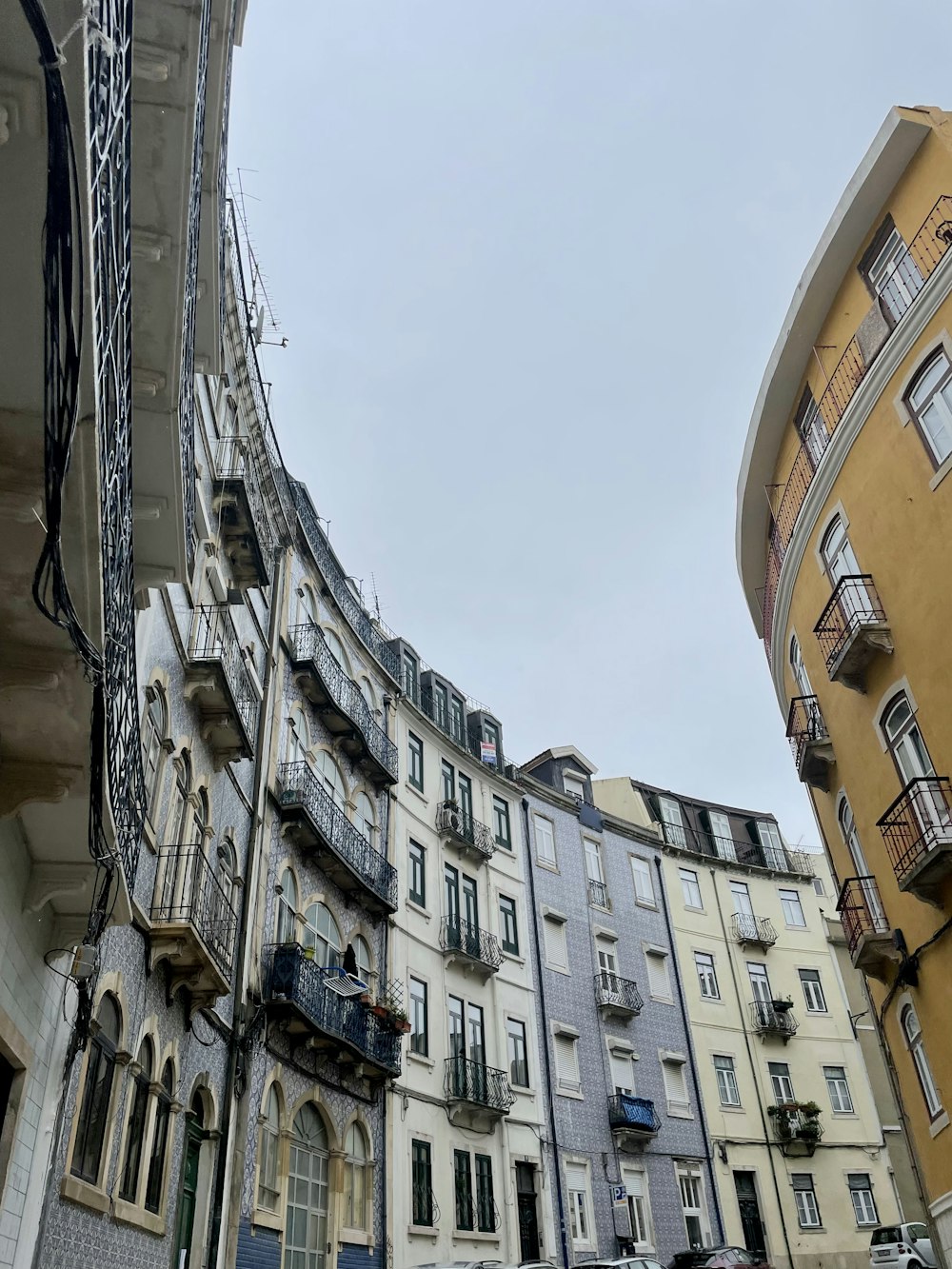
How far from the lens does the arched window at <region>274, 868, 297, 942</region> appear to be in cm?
1823

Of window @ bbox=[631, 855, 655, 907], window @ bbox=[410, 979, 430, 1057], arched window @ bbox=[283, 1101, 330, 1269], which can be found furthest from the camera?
window @ bbox=[631, 855, 655, 907]

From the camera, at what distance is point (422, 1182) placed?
Result: 21422 millimetres

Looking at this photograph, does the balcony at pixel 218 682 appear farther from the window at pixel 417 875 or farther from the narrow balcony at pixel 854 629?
the window at pixel 417 875

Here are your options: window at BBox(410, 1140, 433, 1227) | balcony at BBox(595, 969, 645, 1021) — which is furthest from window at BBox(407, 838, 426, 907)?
balcony at BBox(595, 969, 645, 1021)

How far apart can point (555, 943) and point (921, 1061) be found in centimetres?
1380

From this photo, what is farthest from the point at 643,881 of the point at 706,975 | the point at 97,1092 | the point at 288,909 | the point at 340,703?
the point at 97,1092

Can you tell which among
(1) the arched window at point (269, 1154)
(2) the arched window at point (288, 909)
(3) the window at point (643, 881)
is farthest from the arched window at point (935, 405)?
(3) the window at point (643, 881)

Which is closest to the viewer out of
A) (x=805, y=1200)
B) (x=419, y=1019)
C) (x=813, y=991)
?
(x=419, y=1019)

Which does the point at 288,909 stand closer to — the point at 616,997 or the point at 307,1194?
the point at 307,1194

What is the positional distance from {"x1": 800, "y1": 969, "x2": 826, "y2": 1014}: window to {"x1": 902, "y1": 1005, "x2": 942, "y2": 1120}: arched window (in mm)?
18850

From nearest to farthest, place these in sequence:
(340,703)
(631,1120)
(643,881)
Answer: (340,703) → (631,1120) → (643,881)

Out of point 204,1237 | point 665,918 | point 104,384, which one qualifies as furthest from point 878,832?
point 665,918

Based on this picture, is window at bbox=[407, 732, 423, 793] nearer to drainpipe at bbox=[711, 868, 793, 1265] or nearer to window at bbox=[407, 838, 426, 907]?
window at bbox=[407, 838, 426, 907]

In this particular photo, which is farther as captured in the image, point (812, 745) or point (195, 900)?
point (812, 745)
